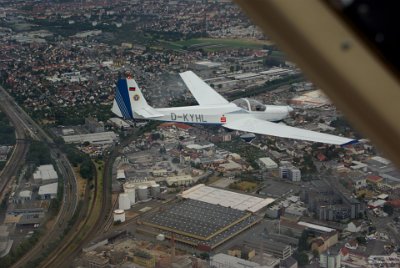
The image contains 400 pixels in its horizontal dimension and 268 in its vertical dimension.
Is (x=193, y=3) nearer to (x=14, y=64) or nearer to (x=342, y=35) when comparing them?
(x=14, y=64)

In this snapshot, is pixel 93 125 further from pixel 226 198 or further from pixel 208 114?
pixel 226 198

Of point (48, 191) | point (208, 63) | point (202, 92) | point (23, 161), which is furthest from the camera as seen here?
point (208, 63)

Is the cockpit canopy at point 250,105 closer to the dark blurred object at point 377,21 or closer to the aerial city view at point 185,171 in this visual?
the aerial city view at point 185,171

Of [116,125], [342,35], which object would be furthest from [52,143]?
[342,35]

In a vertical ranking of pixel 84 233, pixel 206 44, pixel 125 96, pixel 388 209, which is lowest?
pixel 84 233

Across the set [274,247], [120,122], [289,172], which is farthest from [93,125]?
[274,247]

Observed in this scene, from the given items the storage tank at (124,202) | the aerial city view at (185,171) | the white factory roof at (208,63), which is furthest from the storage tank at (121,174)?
the white factory roof at (208,63)

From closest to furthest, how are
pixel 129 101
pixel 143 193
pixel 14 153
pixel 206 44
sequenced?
pixel 143 193 < pixel 14 153 < pixel 129 101 < pixel 206 44
